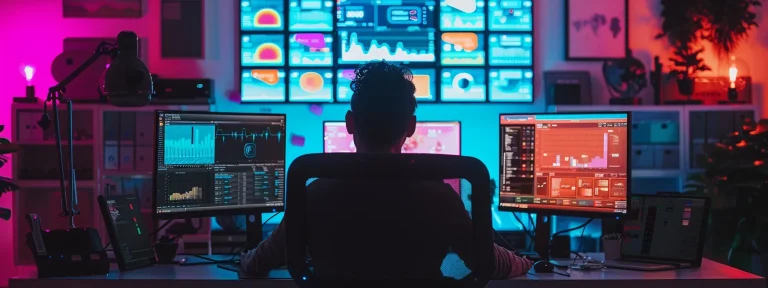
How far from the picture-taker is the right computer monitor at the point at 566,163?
267cm

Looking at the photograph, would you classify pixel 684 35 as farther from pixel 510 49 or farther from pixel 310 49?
pixel 310 49

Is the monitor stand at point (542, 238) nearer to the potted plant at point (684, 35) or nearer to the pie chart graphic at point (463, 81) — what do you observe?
the pie chart graphic at point (463, 81)

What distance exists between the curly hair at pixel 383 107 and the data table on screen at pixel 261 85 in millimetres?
3317

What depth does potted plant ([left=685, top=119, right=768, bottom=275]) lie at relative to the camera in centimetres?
390

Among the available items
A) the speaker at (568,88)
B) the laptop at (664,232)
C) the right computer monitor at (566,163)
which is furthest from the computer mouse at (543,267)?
the speaker at (568,88)

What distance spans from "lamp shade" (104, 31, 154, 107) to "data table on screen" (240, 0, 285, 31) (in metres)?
2.42

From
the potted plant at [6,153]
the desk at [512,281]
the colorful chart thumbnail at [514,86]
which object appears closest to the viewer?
the desk at [512,281]

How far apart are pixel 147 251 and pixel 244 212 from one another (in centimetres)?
36

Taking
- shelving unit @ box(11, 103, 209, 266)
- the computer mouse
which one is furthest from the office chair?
shelving unit @ box(11, 103, 209, 266)

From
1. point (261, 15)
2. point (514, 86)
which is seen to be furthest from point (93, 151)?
point (514, 86)

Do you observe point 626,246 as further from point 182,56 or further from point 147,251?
point 182,56

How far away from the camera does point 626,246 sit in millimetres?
2656

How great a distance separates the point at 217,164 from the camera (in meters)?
2.69

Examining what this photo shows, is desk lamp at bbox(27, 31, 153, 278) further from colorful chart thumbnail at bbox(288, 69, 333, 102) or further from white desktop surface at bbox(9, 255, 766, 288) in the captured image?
colorful chart thumbnail at bbox(288, 69, 333, 102)
